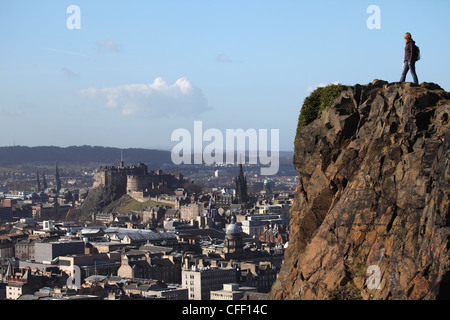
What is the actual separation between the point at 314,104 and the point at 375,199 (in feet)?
18.9

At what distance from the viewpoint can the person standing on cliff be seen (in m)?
23.4

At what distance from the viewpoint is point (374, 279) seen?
21906mm

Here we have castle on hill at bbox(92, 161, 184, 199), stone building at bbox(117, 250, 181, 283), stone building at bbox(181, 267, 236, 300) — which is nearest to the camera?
stone building at bbox(181, 267, 236, 300)

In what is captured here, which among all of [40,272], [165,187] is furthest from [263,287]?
[165,187]

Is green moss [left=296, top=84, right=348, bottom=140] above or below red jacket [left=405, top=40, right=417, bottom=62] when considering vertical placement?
below

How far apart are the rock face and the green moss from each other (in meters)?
1.54

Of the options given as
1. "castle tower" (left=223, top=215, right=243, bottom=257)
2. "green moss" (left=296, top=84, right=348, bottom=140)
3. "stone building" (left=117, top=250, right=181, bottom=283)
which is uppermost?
"green moss" (left=296, top=84, right=348, bottom=140)

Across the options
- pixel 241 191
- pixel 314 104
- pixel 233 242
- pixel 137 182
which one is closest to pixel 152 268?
pixel 233 242

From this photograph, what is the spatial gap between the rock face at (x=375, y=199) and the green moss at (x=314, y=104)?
1539mm

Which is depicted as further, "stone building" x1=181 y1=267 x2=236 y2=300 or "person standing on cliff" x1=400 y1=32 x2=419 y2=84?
"stone building" x1=181 y1=267 x2=236 y2=300

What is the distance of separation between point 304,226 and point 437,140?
546 centimetres

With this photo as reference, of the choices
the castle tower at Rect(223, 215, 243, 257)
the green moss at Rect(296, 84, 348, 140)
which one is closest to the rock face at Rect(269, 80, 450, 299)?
the green moss at Rect(296, 84, 348, 140)

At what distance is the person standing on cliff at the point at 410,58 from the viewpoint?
76.8ft

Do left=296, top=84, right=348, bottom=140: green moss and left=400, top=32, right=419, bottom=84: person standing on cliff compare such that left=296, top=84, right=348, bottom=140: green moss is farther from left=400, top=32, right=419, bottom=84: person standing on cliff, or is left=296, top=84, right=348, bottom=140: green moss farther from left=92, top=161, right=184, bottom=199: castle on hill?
left=92, top=161, right=184, bottom=199: castle on hill
